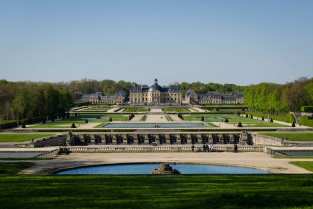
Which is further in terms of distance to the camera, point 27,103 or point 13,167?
point 27,103

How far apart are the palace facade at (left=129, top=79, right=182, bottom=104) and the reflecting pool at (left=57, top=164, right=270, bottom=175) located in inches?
5058

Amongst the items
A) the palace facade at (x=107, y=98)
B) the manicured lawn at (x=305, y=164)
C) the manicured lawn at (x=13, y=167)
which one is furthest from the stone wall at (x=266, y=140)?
the palace facade at (x=107, y=98)

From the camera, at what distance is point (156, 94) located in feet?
500

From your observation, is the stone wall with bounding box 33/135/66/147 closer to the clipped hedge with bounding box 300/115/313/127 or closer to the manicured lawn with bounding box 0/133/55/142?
the manicured lawn with bounding box 0/133/55/142

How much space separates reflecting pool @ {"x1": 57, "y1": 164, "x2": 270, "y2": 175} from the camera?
2186 cm

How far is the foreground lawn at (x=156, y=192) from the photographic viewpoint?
34.5ft

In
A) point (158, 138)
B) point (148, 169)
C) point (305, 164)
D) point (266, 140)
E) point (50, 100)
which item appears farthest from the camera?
point (50, 100)

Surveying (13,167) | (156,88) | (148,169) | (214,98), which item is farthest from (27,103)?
(214,98)

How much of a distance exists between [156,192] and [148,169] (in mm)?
10668

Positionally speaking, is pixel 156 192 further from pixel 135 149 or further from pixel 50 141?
pixel 50 141

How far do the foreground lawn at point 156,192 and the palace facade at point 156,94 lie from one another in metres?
137

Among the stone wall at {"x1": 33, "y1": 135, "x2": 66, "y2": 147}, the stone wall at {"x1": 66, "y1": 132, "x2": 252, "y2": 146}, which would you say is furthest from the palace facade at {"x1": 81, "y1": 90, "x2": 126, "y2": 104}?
the stone wall at {"x1": 33, "y1": 135, "x2": 66, "y2": 147}

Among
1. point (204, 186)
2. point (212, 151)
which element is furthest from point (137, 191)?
point (212, 151)

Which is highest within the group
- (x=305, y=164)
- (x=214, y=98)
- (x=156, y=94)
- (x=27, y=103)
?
(x=156, y=94)
